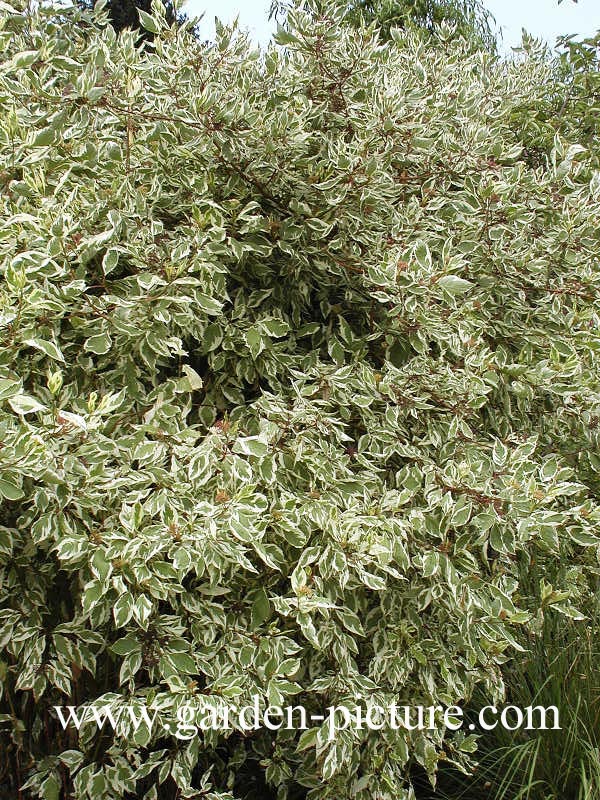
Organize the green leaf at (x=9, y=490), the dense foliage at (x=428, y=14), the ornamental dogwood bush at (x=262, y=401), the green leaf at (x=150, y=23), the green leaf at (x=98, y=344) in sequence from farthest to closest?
the dense foliage at (x=428, y=14)
the green leaf at (x=150, y=23)
the green leaf at (x=98, y=344)
the ornamental dogwood bush at (x=262, y=401)
the green leaf at (x=9, y=490)

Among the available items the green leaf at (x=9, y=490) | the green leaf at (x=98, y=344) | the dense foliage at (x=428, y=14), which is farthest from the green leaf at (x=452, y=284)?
the dense foliage at (x=428, y=14)

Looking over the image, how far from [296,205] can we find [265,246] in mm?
153

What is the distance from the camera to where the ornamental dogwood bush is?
1972 millimetres

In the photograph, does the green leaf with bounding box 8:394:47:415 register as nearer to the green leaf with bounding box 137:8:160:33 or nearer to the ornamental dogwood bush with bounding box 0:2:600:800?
the ornamental dogwood bush with bounding box 0:2:600:800

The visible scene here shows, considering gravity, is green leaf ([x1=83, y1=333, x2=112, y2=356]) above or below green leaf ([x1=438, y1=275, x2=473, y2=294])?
below

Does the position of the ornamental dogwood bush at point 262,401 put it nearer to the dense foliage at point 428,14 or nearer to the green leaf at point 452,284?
the green leaf at point 452,284

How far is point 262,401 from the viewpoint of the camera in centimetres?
224

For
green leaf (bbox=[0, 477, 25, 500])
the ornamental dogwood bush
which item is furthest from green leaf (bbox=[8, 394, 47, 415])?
green leaf (bbox=[0, 477, 25, 500])

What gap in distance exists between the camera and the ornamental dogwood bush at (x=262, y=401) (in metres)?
1.97

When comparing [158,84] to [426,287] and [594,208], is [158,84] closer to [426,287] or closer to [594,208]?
[426,287]

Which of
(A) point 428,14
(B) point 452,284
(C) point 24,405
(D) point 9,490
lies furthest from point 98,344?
(A) point 428,14

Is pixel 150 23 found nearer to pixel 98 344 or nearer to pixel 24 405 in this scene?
pixel 98 344

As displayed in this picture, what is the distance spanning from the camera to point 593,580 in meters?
3.31

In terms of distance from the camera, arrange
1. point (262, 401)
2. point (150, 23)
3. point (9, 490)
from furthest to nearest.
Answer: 1. point (150, 23)
2. point (262, 401)
3. point (9, 490)
